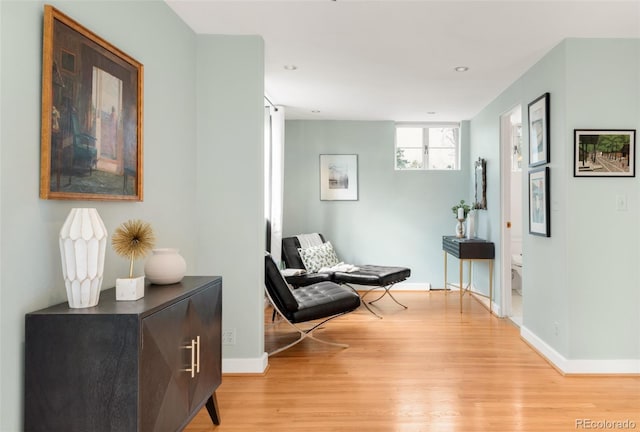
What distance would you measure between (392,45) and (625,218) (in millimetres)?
2172

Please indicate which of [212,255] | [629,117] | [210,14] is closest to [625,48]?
[629,117]

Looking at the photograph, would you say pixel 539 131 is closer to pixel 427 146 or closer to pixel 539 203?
pixel 539 203

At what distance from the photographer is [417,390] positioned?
272 centimetres

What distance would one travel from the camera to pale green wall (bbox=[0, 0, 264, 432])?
1.38 meters

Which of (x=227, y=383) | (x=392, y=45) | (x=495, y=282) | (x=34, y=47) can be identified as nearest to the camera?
(x=34, y=47)

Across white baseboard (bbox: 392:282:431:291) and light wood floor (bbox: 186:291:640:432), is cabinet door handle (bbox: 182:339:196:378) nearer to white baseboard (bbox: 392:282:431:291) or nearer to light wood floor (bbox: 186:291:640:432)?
light wood floor (bbox: 186:291:640:432)

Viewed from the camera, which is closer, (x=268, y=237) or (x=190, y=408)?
(x=190, y=408)

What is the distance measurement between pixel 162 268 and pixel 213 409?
0.88 m

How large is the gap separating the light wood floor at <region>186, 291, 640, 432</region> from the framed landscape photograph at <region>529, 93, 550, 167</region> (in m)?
1.65

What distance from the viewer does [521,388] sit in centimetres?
276

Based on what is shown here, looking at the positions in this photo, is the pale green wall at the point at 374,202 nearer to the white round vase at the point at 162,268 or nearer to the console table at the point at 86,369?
the white round vase at the point at 162,268

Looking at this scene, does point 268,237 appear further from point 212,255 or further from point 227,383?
point 227,383

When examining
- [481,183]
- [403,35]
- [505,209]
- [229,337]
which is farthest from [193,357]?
[481,183]

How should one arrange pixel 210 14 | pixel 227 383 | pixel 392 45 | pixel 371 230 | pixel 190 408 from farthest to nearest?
pixel 371 230 → pixel 392 45 → pixel 227 383 → pixel 210 14 → pixel 190 408
